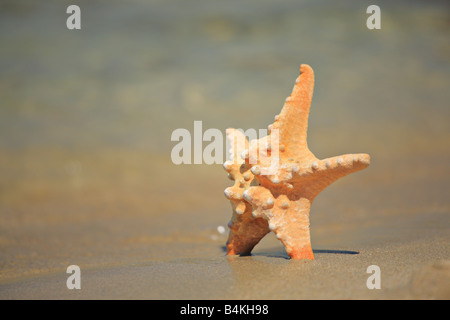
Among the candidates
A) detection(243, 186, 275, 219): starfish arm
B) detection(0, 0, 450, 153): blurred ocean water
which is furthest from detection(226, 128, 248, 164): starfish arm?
detection(0, 0, 450, 153): blurred ocean water

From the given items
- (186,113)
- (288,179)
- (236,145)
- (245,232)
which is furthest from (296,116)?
(186,113)

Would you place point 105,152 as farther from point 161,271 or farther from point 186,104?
point 161,271

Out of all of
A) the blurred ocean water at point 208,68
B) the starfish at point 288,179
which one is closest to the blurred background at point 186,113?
the blurred ocean water at point 208,68

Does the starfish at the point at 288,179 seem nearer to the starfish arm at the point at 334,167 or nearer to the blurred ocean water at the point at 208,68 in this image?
the starfish arm at the point at 334,167

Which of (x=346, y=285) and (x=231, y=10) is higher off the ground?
(x=231, y=10)

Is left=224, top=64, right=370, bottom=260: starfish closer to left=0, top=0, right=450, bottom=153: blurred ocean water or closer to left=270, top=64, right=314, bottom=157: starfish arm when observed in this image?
left=270, top=64, right=314, bottom=157: starfish arm

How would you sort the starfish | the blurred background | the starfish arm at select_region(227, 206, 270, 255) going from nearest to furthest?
the starfish → the starfish arm at select_region(227, 206, 270, 255) → the blurred background
